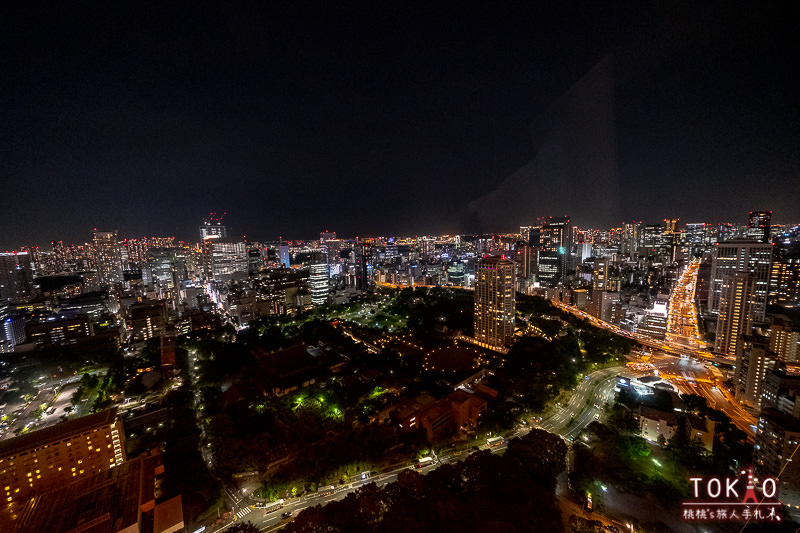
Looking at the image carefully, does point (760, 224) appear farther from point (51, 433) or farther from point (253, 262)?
point (253, 262)

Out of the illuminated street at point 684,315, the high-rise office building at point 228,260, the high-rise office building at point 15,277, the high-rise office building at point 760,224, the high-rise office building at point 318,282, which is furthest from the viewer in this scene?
the high-rise office building at point 228,260

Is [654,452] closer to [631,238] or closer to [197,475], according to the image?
[197,475]

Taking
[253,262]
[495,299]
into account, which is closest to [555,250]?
[495,299]

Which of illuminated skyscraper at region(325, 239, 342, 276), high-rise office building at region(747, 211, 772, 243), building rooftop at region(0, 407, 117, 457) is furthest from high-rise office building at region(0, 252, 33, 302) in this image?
high-rise office building at region(747, 211, 772, 243)

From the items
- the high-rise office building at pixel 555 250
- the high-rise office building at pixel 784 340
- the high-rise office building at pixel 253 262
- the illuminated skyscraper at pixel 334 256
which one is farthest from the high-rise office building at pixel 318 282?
the high-rise office building at pixel 784 340

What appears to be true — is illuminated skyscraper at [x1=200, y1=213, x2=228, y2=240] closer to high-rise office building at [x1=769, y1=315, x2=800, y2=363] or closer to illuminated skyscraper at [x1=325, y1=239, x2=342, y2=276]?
illuminated skyscraper at [x1=325, y1=239, x2=342, y2=276]

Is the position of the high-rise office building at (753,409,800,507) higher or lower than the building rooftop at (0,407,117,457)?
lower

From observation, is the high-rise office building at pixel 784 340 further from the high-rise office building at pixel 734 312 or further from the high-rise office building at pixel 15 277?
the high-rise office building at pixel 15 277
